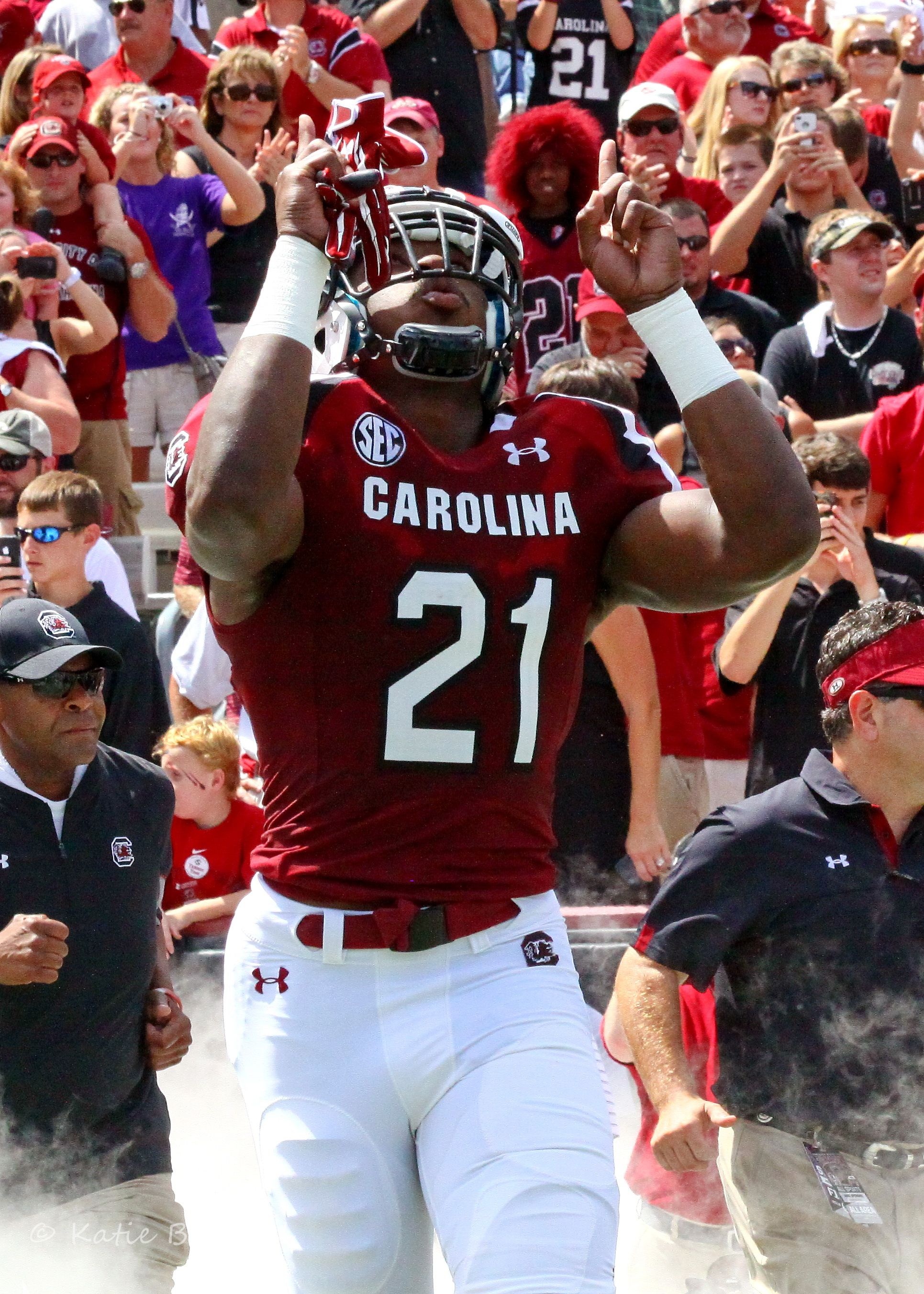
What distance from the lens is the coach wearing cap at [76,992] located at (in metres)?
3.46

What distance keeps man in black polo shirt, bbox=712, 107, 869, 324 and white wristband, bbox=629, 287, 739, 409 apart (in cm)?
517

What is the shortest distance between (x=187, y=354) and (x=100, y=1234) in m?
4.45

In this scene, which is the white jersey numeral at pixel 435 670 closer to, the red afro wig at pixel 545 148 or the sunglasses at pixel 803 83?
the red afro wig at pixel 545 148

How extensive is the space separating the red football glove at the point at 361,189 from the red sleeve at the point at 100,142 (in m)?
4.82

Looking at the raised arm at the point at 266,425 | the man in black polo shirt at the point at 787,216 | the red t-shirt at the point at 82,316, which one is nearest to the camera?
the raised arm at the point at 266,425

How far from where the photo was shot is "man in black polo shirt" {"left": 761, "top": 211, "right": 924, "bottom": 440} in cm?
649

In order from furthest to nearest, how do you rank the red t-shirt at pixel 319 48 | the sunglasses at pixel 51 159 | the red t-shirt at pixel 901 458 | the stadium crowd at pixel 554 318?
the red t-shirt at pixel 319 48 < the sunglasses at pixel 51 159 < the red t-shirt at pixel 901 458 < the stadium crowd at pixel 554 318

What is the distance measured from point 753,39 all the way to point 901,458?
4.23m

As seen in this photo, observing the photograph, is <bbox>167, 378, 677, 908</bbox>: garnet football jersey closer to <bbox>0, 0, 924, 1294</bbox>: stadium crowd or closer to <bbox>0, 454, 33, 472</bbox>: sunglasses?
<bbox>0, 0, 924, 1294</bbox>: stadium crowd

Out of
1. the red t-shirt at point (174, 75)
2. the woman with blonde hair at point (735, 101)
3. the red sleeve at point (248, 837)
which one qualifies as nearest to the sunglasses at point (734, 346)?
the woman with blonde hair at point (735, 101)

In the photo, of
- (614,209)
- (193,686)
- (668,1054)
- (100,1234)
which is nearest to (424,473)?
(614,209)

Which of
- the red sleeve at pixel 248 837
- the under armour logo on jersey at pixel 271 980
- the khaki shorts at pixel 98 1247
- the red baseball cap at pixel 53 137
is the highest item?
the under armour logo on jersey at pixel 271 980

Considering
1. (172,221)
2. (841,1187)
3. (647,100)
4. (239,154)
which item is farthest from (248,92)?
(841,1187)

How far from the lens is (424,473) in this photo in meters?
2.35
